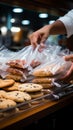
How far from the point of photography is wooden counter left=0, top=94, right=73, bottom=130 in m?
1.16

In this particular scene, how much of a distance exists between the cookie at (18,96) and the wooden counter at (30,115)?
74 millimetres

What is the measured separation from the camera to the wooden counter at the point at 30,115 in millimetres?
1165

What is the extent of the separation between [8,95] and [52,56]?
0.75m

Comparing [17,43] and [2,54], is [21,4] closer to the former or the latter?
[2,54]

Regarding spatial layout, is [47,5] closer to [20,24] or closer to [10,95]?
[10,95]

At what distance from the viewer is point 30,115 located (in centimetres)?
128

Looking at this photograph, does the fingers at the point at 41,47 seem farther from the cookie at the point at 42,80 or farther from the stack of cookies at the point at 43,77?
the cookie at the point at 42,80

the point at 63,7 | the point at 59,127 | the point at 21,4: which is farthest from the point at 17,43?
the point at 59,127

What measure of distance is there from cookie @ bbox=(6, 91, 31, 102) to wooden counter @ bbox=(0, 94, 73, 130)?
74 millimetres

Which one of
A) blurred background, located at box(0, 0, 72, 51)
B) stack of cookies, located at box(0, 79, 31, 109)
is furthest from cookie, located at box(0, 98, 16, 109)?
blurred background, located at box(0, 0, 72, 51)

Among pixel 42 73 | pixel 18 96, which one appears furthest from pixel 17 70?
pixel 18 96

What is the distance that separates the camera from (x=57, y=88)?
1.66 metres

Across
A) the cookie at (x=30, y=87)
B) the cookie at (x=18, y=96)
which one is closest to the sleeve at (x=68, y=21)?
the cookie at (x=30, y=87)

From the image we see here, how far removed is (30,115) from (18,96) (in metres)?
0.16
